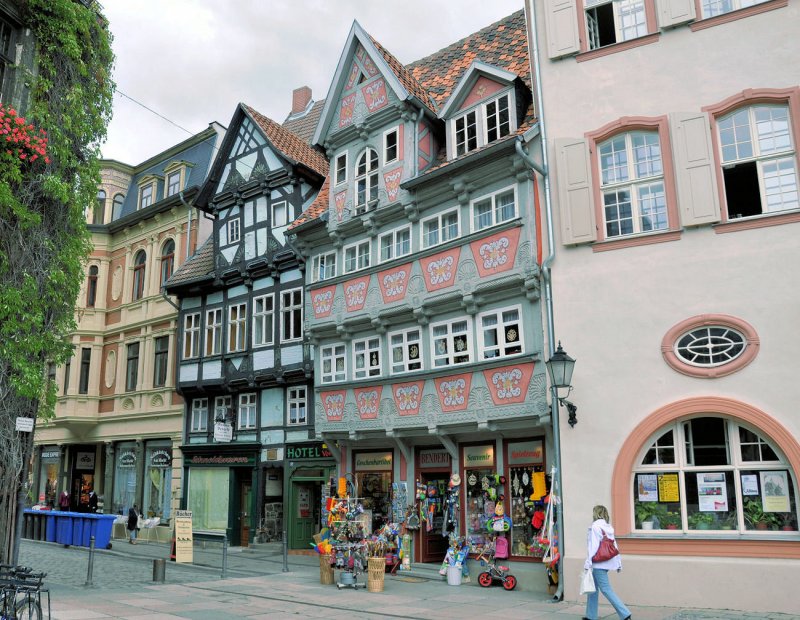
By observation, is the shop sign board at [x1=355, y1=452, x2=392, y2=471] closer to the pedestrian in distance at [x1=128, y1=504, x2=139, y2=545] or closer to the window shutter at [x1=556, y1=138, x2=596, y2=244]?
the window shutter at [x1=556, y1=138, x2=596, y2=244]

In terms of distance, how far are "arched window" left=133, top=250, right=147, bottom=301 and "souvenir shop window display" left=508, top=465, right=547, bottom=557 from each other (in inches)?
766

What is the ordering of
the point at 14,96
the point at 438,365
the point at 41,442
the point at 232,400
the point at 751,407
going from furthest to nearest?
the point at 41,442 < the point at 232,400 < the point at 438,365 < the point at 14,96 < the point at 751,407

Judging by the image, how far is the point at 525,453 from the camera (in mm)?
16516

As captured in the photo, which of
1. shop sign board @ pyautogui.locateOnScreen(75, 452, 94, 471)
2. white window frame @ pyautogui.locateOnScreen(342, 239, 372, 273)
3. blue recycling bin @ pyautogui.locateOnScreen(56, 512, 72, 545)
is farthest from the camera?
shop sign board @ pyautogui.locateOnScreen(75, 452, 94, 471)

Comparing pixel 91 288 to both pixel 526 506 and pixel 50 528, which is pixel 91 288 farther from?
pixel 526 506

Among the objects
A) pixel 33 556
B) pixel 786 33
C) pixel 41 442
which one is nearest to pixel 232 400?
Result: pixel 33 556

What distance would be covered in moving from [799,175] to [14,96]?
47.4ft

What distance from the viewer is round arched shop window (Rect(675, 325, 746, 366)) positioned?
1255cm

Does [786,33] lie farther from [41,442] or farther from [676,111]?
[41,442]

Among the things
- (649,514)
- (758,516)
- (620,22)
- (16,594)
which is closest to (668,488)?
(649,514)

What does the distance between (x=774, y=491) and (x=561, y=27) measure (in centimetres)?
953

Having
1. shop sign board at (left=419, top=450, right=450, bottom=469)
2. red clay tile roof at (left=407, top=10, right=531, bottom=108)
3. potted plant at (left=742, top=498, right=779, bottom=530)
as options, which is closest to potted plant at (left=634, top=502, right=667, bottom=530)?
potted plant at (left=742, top=498, right=779, bottom=530)

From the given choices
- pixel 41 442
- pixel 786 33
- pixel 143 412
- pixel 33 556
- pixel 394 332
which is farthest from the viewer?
pixel 41 442

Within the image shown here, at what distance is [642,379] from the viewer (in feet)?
43.4
